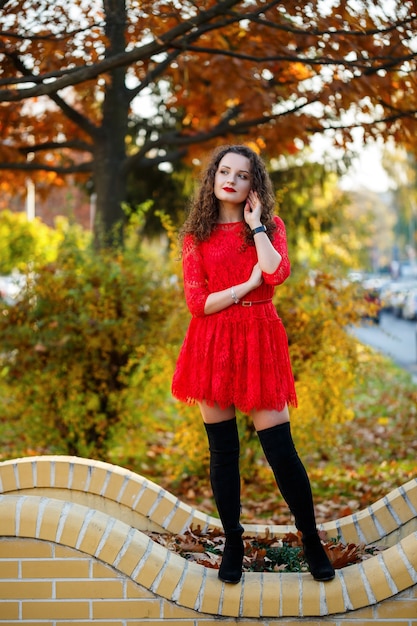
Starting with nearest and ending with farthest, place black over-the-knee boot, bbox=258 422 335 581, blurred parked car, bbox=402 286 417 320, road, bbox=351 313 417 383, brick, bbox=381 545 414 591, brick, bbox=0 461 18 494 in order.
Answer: brick, bbox=381 545 414 591, black over-the-knee boot, bbox=258 422 335 581, brick, bbox=0 461 18 494, road, bbox=351 313 417 383, blurred parked car, bbox=402 286 417 320

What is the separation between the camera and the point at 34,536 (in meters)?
2.90

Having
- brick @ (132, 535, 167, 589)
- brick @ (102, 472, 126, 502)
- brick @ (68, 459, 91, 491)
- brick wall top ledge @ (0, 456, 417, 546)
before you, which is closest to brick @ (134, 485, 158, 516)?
brick wall top ledge @ (0, 456, 417, 546)

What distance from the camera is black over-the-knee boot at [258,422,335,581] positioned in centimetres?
299

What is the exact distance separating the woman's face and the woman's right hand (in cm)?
29

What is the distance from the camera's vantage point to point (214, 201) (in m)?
3.22

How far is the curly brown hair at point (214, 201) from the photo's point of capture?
10.4ft

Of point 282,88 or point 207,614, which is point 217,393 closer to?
point 207,614

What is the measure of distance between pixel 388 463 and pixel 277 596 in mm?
4504

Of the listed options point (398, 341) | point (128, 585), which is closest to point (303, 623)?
point (128, 585)

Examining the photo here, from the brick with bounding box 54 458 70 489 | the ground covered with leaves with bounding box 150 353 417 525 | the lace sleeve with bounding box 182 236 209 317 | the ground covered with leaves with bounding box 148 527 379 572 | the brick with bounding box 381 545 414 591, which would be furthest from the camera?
the ground covered with leaves with bounding box 150 353 417 525

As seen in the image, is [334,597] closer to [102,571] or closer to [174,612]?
[174,612]

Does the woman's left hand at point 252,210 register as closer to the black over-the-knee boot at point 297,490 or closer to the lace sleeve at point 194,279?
the lace sleeve at point 194,279

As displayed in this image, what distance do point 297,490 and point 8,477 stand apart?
127 cm

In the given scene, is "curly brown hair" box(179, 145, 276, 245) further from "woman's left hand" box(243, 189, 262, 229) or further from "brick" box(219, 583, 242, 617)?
"brick" box(219, 583, 242, 617)
